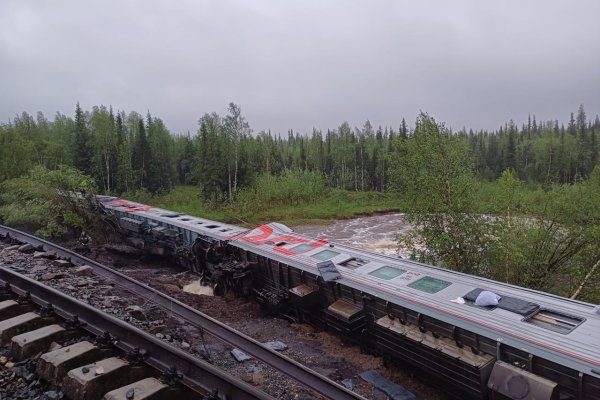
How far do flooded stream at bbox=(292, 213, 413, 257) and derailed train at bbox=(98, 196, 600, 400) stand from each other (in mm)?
12953

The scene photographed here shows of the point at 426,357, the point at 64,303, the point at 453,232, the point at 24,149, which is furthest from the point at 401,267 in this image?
the point at 24,149

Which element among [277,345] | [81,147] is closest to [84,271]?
[277,345]

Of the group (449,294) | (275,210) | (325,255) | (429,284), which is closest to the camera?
(449,294)

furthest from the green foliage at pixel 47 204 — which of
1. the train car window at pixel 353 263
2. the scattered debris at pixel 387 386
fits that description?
the scattered debris at pixel 387 386

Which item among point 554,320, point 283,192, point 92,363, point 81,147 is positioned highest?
point 81,147

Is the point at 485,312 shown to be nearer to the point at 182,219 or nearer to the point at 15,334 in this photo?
the point at 15,334

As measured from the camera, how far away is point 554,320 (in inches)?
246

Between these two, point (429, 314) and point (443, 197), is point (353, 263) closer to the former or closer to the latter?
point (429, 314)

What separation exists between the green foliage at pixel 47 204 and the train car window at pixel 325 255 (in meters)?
10.1

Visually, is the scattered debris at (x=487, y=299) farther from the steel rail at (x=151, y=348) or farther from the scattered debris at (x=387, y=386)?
the steel rail at (x=151, y=348)

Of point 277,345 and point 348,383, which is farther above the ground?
point 277,345

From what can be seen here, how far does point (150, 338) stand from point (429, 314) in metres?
4.54

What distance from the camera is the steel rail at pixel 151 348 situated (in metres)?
3.88

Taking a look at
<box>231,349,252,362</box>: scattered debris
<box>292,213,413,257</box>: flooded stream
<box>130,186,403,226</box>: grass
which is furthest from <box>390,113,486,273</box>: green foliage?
<box>130,186,403,226</box>: grass
